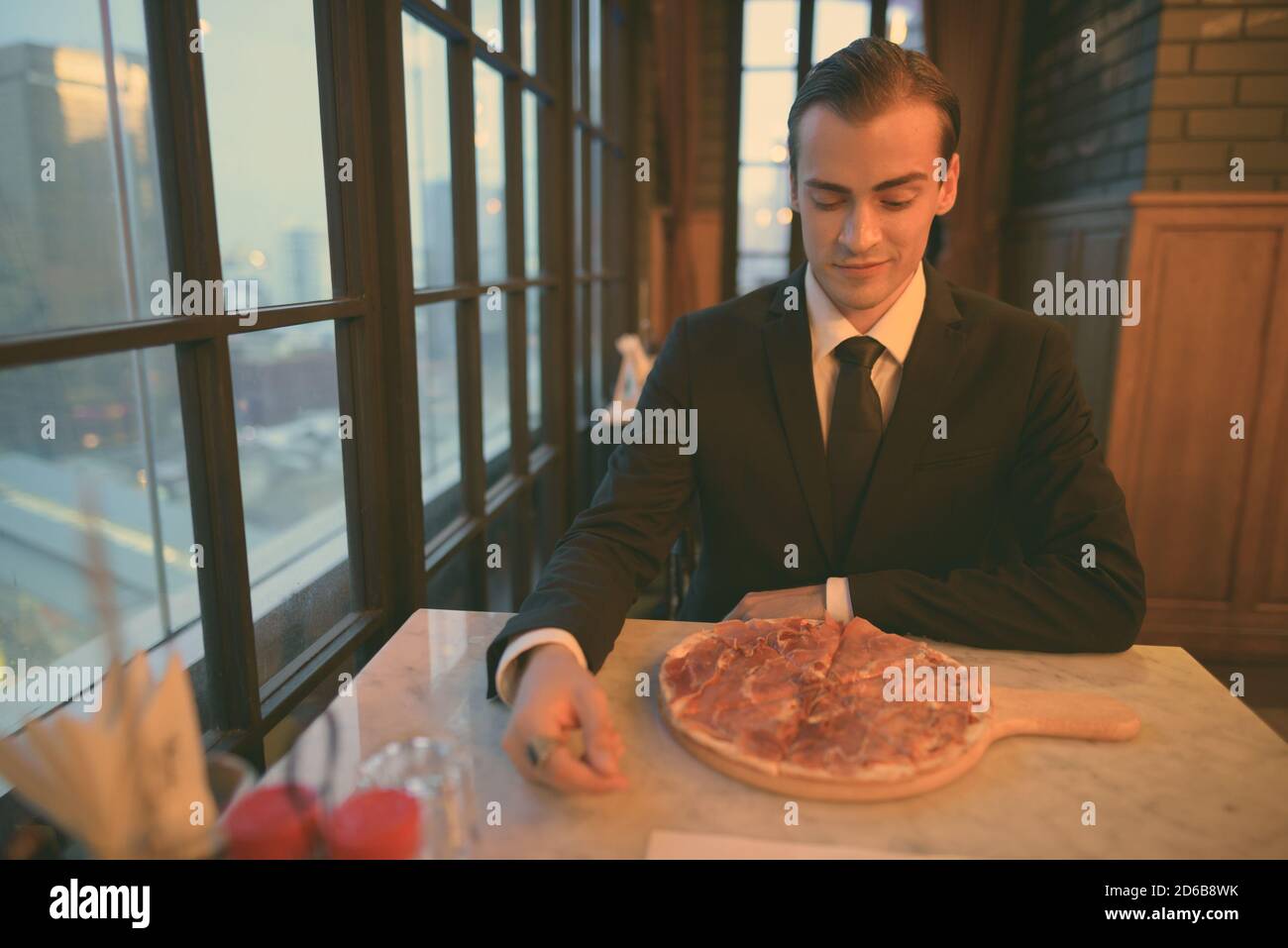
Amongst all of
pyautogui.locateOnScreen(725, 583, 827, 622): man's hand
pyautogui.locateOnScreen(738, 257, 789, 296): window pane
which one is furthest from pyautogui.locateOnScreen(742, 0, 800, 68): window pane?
pyautogui.locateOnScreen(725, 583, 827, 622): man's hand

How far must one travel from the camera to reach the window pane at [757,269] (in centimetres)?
534

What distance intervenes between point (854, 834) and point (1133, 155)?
10.1ft

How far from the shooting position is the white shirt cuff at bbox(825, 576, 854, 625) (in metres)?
1.20

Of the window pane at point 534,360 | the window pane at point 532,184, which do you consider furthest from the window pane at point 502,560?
the window pane at point 532,184

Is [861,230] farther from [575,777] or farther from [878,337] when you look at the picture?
[575,777]

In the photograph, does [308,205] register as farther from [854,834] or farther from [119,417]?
[854,834]

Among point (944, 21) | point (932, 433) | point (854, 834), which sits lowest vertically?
point (854, 834)

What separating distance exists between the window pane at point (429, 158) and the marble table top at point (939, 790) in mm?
1167

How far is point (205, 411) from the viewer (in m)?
1.05

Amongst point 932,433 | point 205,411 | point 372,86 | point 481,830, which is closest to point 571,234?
point 372,86

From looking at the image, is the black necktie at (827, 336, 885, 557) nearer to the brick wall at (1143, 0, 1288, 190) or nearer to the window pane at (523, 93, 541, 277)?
the window pane at (523, 93, 541, 277)

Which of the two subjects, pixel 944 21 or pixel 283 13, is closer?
pixel 283 13

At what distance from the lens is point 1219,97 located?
2854 millimetres

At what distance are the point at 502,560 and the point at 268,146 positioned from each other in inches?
59.9
